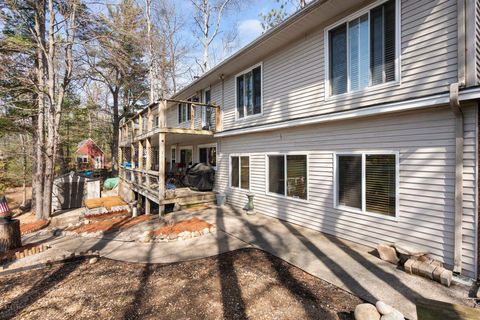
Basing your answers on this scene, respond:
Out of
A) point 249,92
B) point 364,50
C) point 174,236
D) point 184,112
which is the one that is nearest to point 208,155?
point 184,112

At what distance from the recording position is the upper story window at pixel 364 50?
15.6 feet

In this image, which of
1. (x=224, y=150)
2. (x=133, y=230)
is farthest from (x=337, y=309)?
(x=224, y=150)

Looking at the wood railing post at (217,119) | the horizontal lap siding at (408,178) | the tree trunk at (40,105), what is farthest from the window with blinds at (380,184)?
the tree trunk at (40,105)

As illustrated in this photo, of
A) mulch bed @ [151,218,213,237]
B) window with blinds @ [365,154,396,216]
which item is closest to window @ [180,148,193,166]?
mulch bed @ [151,218,213,237]

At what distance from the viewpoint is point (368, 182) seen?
511cm

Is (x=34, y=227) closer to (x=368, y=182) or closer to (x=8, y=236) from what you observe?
(x=8, y=236)

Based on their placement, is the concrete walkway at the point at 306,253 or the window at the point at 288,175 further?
the window at the point at 288,175

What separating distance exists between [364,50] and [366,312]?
503 centimetres

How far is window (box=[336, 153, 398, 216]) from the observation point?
4.77 m

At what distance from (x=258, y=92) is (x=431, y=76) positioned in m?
5.05

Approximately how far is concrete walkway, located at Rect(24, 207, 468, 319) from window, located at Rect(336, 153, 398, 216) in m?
0.97

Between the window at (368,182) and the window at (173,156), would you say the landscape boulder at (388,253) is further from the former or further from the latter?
the window at (173,156)

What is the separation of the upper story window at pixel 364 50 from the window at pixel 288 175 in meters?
2.19

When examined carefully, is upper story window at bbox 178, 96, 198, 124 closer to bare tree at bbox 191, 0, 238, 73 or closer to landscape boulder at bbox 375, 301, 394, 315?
bare tree at bbox 191, 0, 238, 73
